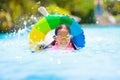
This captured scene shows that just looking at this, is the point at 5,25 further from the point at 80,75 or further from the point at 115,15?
the point at 80,75

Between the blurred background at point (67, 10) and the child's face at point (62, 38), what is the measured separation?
24.9 ft

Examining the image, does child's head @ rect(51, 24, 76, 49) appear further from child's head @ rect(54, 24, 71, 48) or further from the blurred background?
the blurred background

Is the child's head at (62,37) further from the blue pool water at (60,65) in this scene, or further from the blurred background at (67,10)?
the blurred background at (67,10)

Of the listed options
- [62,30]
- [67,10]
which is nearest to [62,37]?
[62,30]

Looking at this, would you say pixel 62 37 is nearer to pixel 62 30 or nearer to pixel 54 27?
pixel 62 30

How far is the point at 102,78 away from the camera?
3.83 meters

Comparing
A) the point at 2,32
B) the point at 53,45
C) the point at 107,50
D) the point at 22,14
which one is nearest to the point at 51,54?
the point at 53,45

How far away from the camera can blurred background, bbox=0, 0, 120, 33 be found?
13.6 metres

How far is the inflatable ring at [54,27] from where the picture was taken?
5.94 metres

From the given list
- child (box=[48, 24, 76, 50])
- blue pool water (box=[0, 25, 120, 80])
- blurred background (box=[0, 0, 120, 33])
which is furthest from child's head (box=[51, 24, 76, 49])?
blurred background (box=[0, 0, 120, 33])

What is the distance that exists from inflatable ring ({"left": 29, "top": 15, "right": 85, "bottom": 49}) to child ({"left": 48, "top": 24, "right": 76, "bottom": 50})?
0.18 m

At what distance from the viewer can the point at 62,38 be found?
5.70 m

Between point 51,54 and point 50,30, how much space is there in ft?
2.32

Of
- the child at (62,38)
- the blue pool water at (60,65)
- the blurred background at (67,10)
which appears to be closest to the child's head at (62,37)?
the child at (62,38)
